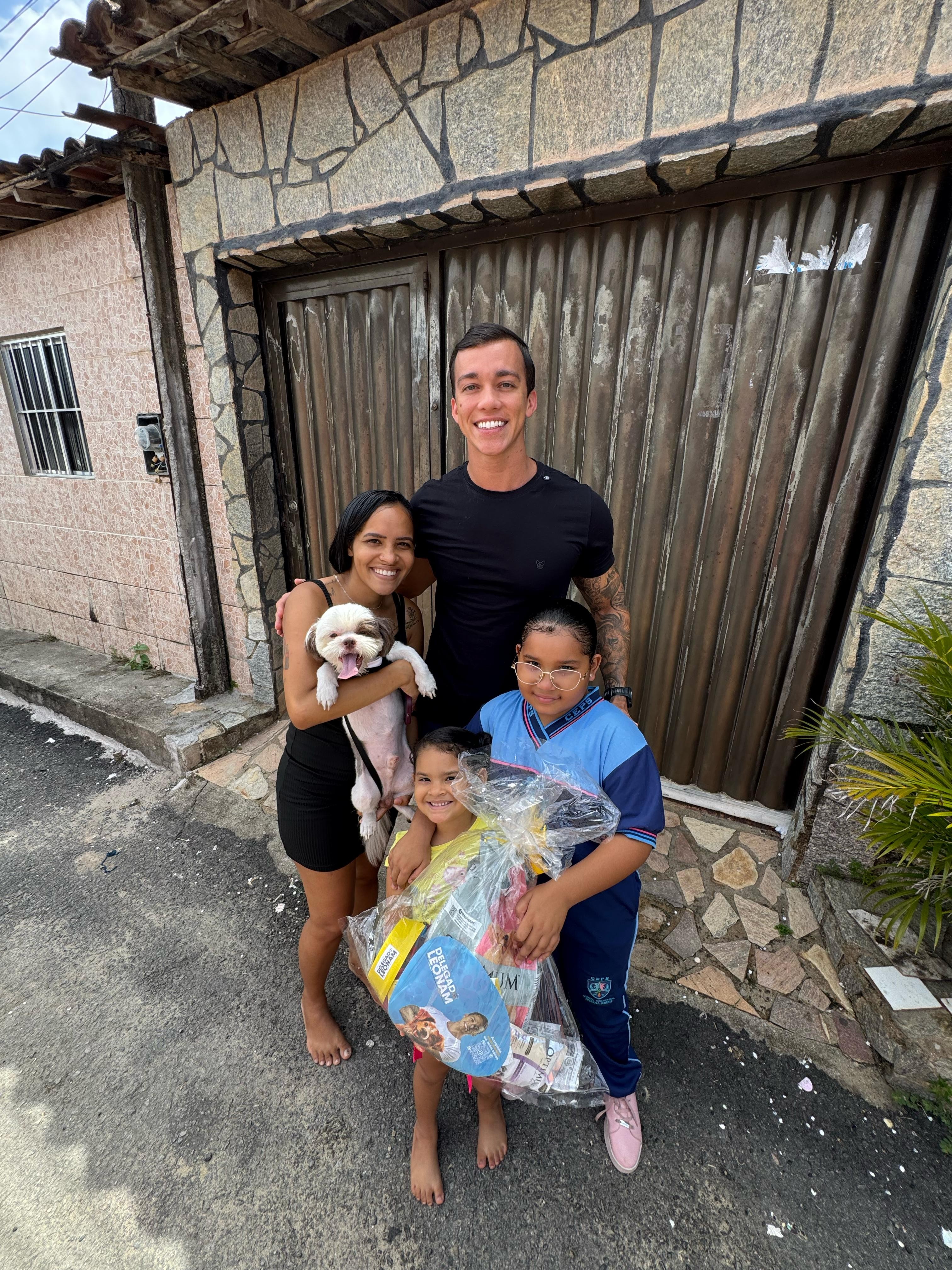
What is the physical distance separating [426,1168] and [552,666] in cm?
172

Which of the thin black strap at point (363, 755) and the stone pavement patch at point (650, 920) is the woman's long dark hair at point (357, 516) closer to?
the thin black strap at point (363, 755)

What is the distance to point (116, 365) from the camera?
462 centimetres

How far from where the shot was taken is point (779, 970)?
2.54 m

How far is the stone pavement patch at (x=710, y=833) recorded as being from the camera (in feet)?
10.4

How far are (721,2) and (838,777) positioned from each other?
3118 millimetres

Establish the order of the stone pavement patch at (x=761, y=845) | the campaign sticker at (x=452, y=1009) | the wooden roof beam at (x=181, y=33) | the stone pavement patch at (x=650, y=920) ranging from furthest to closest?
the stone pavement patch at (x=761, y=845)
the stone pavement patch at (x=650, y=920)
the wooden roof beam at (x=181, y=33)
the campaign sticker at (x=452, y=1009)

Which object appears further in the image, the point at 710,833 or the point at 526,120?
the point at 710,833

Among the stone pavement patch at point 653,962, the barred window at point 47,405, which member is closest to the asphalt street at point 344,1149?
the stone pavement patch at point 653,962

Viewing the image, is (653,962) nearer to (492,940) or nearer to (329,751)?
(492,940)

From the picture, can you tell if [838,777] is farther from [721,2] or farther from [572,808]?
[721,2]

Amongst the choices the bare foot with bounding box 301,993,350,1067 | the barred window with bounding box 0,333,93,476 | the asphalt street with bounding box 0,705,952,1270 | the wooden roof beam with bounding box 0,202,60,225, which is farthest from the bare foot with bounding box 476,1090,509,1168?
the wooden roof beam with bounding box 0,202,60,225

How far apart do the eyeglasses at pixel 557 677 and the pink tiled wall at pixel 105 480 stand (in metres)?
3.67

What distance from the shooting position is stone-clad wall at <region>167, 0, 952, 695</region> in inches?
80.7

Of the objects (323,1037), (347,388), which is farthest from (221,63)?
(323,1037)
